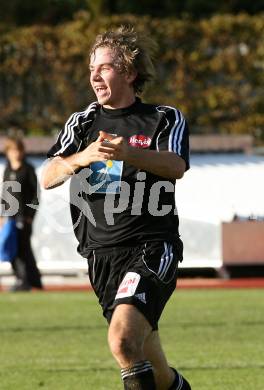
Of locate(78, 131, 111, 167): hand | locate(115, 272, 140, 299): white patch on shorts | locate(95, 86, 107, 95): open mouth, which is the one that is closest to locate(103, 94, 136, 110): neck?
locate(95, 86, 107, 95): open mouth

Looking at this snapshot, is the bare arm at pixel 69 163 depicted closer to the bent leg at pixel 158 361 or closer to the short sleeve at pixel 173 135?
the short sleeve at pixel 173 135

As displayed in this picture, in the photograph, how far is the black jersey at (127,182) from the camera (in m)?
6.65

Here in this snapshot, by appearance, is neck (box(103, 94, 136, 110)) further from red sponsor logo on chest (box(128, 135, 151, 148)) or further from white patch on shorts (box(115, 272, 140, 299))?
white patch on shorts (box(115, 272, 140, 299))

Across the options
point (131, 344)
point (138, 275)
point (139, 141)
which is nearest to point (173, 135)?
point (139, 141)

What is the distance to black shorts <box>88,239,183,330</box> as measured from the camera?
6387mm

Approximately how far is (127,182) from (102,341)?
4.90 metres

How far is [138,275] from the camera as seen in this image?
6.48 metres

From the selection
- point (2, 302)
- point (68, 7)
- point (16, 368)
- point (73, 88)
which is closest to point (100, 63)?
point (16, 368)

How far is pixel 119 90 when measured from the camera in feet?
22.2

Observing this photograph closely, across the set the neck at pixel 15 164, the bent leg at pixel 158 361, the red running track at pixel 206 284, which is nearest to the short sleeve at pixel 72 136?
the bent leg at pixel 158 361

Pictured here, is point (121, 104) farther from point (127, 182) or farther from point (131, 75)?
point (127, 182)

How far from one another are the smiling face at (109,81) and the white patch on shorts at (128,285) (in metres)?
0.99

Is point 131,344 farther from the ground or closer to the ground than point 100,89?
closer to the ground

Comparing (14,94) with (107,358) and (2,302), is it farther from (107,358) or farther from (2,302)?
(107,358)
